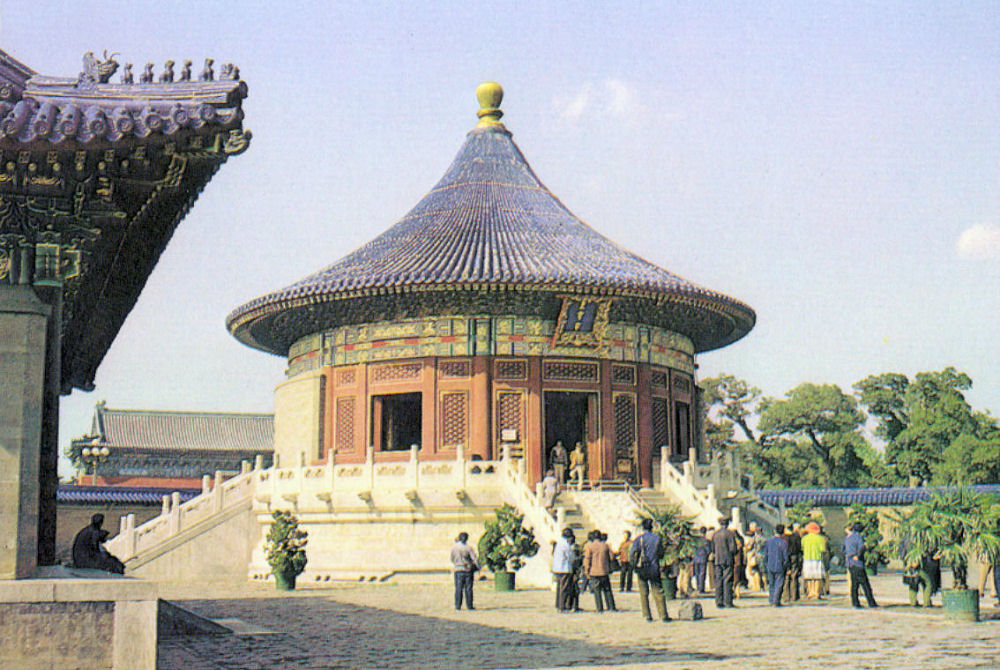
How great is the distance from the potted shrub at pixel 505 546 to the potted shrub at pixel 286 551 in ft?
12.9

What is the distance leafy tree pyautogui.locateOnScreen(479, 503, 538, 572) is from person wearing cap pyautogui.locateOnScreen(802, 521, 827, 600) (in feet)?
15.7

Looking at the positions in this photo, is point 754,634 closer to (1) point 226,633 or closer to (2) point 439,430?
(1) point 226,633

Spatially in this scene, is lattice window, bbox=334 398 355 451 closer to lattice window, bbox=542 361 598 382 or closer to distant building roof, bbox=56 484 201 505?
lattice window, bbox=542 361 598 382

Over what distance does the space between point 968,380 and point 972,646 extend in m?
38.0

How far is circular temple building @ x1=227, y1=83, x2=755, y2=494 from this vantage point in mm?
28672

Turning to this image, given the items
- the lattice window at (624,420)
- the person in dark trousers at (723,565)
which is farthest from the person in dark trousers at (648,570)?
the lattice window at (624,420)

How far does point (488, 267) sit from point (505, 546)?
30.0ft

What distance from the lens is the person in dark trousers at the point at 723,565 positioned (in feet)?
57.9

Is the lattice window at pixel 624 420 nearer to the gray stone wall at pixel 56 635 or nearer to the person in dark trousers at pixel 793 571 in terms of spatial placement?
the person in dark trousers at pixel 793 571

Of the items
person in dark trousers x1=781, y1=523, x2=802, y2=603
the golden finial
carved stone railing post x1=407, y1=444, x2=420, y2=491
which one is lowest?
person in dark trousers x1=781, y1=523, x2=802, y2=603

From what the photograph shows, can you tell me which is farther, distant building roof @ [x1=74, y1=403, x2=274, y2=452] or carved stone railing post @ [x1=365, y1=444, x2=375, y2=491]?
distant building roof @ [x1=74, y1=403, x2=274, y2=452]

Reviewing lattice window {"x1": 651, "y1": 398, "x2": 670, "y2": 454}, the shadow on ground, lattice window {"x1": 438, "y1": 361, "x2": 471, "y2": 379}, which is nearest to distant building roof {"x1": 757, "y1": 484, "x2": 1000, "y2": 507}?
lattice window {"x1": 651, "y1": 398, "x2": 670, "y2": 454}

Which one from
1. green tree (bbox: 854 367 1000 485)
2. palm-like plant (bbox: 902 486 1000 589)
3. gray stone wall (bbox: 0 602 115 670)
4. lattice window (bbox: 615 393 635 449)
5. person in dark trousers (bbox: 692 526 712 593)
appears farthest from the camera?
green tree (bbox: 854 367 1000 485)

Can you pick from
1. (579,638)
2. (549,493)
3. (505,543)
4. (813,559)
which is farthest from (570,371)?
(579,638)
